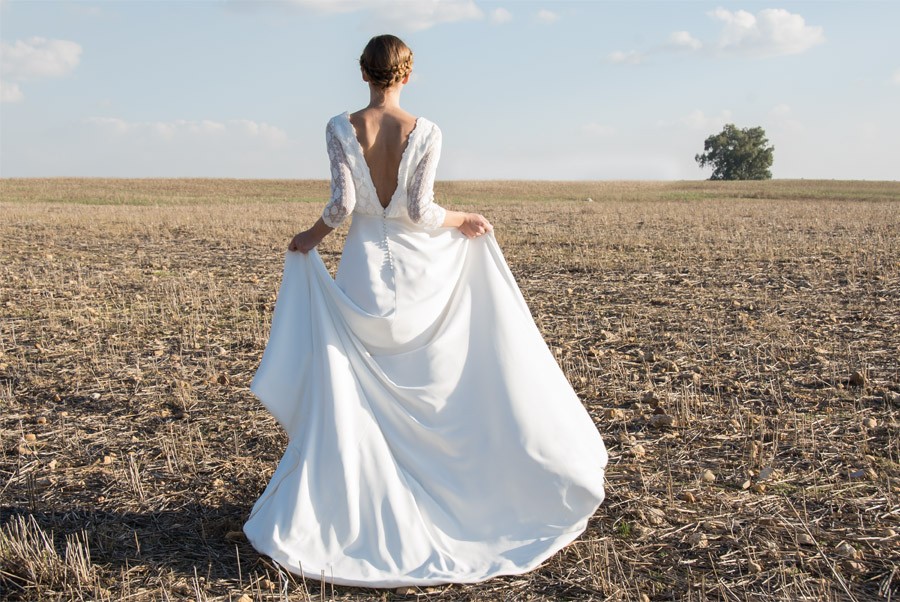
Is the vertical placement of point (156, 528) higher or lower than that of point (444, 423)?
lower

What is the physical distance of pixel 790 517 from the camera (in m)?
4.92

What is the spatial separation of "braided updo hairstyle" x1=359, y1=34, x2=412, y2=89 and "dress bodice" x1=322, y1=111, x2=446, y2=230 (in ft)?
0.82

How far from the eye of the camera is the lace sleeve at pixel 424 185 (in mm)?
4359

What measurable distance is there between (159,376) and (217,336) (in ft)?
5.47

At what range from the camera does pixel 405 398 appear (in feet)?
14.9

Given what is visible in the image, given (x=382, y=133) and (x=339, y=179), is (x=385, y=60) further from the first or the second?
(x=339, y=179)

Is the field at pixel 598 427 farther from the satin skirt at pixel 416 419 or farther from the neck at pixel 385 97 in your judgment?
the neck at pixel 385 97

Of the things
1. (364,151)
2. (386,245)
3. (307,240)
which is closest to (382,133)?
(364,151)

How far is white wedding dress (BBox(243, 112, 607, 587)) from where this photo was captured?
428cm

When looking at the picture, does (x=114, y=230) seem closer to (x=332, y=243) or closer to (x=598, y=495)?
(x=332, y=243)

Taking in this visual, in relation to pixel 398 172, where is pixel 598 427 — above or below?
below

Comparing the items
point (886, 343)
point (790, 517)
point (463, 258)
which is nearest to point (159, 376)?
point (463, 258)

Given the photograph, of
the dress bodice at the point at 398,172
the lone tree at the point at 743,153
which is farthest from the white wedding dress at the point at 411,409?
the lone tree at the point at 743,153

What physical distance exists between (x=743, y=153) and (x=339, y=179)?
346 feet
